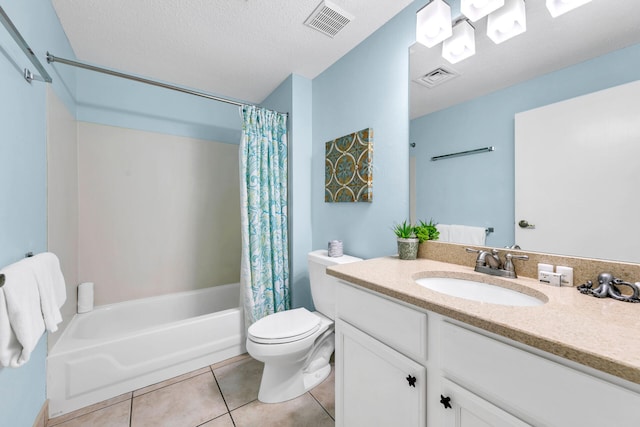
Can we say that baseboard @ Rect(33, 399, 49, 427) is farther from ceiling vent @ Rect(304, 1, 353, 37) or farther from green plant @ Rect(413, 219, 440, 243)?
ceiling vent @ Rect(304, 1, 353, 37)

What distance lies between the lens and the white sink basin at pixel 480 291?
2.87 ft

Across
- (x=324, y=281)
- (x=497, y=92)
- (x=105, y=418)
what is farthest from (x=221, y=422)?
(x=497, y=92)

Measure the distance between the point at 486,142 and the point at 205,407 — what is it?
2050 millimetres

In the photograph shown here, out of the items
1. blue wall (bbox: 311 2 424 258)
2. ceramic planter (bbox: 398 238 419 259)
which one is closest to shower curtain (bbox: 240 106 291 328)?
blue wall (bbox: 311 2 424 258)

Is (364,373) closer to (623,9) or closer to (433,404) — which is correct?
(433,404)

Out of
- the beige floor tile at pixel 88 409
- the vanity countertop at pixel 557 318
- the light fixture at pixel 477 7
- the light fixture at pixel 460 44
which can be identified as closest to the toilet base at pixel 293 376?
the beige floor tile at pixel 88 409

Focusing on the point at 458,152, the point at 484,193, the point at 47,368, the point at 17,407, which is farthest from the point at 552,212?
the point at 47,368

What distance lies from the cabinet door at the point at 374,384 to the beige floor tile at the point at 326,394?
0.39 metres

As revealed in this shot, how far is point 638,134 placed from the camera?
759 millimetres

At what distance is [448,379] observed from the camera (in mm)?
699

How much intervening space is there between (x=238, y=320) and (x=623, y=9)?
2487mm

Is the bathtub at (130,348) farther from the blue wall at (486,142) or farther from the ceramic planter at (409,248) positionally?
the blue wall at (486,142)

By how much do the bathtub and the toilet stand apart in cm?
50

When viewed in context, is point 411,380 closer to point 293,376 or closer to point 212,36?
point 293,376
